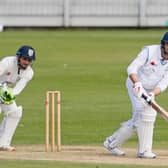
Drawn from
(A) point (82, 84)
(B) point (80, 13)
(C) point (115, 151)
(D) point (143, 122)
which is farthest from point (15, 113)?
(B) point (80, 13)

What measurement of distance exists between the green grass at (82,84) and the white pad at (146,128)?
1.80 metres

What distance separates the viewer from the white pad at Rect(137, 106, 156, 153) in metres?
13.5

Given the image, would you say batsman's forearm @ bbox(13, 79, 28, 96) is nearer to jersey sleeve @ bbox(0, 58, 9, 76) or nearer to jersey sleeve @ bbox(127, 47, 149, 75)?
jersey sleeve @ bbox(0, 58, 9, 76)

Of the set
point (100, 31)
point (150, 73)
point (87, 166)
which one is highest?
point (100, 31)

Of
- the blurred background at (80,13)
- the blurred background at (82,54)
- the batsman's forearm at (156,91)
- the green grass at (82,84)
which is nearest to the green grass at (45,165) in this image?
the batsman's forearm at (156,91)

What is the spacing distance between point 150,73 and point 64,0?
1435 inches

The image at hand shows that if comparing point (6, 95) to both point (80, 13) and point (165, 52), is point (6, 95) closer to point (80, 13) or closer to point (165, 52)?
point (165, 52)

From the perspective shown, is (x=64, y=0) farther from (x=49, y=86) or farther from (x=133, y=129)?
(x=133, y=129)

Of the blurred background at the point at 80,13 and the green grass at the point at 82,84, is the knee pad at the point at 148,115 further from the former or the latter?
the blurred background at the point at 80,13

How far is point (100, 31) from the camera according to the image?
48.1 meters

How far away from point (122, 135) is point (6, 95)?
1689 mm

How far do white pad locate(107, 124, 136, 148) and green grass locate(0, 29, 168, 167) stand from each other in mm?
1502

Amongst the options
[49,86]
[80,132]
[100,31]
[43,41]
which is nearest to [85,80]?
[49,86]

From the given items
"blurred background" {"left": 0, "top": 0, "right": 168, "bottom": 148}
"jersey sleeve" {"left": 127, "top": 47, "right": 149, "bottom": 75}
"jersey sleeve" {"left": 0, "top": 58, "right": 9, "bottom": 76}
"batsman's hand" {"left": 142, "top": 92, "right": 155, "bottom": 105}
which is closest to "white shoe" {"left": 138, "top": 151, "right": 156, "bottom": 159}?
"batsman's hand" {"left": 142, "top": 92, "right": 155, "bottom": 105}
